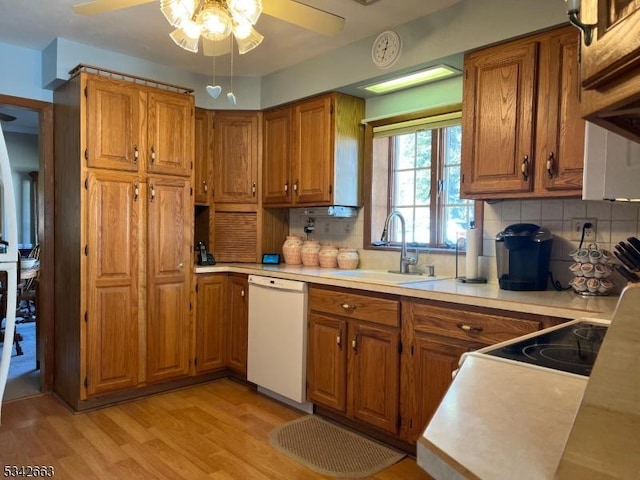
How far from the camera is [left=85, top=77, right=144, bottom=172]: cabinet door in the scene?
9.93ft

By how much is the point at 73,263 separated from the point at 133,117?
106 cm

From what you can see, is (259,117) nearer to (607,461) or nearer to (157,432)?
(157,432)

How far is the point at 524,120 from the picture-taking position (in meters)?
2.34

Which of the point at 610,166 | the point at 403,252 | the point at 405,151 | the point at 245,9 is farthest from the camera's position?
the point at 405,151

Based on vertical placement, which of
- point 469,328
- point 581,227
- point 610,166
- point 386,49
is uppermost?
point 386,49

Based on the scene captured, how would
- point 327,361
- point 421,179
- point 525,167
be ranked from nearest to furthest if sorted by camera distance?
point 525,167
point 327,361
point 421,179

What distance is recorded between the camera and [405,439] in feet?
8.16

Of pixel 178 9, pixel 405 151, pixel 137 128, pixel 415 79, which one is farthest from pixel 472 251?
pixel 137 128

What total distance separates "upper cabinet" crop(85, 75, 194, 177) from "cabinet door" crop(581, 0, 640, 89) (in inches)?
119

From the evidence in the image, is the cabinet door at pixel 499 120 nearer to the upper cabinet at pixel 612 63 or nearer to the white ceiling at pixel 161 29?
the white ceiling at pixel 161 29

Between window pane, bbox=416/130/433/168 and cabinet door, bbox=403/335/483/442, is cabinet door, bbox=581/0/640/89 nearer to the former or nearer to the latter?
cabinet door, bbox=403/335/483/442

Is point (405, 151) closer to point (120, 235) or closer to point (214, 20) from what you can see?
point (214, 20)

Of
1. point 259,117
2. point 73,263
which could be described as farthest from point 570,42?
point 73,263

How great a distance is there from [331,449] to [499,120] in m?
1.99
